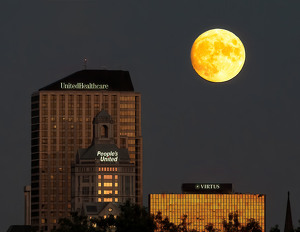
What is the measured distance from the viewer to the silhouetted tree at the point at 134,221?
571 ft

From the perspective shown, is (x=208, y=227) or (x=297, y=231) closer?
(x=297, y=231)

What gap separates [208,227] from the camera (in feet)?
632

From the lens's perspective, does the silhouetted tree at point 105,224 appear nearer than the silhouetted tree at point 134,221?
No

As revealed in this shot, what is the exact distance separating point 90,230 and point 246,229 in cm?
2198

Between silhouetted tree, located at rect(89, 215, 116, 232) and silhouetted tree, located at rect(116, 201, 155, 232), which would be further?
silhouetted tree, located at rect(89, 215, 116, 232)

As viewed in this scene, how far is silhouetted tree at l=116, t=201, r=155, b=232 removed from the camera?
17412 centimetres

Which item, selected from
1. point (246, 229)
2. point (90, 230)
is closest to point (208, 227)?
point (246, 229)

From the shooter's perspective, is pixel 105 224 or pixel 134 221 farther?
pixel 105 224

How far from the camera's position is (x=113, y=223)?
183250mm

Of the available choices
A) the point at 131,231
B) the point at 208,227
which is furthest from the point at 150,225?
the point at 208,227

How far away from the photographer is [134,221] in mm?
175750

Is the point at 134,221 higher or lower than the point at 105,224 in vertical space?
higher

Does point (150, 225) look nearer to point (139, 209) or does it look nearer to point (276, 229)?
point (139, 209)

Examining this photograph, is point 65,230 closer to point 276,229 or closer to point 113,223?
point 113,223
